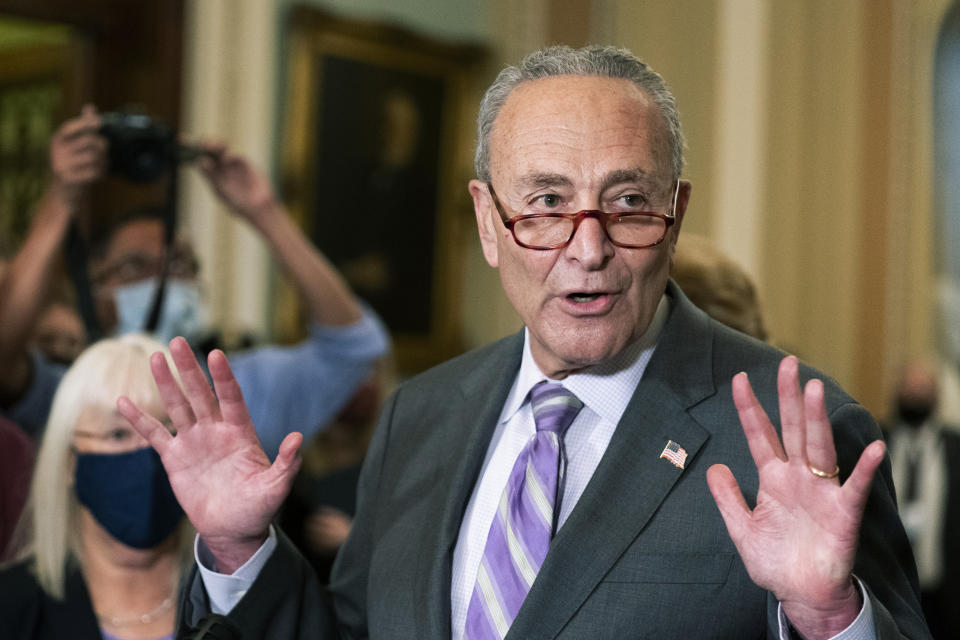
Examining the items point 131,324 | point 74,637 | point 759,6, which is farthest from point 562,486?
point 759,6

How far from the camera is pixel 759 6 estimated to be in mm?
6711

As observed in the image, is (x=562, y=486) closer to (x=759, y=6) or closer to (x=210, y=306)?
(x=210, y=306)

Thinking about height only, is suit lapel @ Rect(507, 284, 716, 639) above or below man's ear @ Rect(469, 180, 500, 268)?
below

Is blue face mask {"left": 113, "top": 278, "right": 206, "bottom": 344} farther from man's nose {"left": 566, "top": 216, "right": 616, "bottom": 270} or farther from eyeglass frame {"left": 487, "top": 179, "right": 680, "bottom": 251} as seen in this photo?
man's nose {"left": 566, "top": 216, "right": 616, "bottom": 270}

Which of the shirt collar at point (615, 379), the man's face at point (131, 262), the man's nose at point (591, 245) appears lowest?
the shirt collar at point (615, 379)

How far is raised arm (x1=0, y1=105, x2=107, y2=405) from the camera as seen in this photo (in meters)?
3.52

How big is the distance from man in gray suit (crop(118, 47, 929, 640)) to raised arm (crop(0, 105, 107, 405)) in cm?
176

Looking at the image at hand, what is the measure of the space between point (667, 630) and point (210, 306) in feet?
15.8

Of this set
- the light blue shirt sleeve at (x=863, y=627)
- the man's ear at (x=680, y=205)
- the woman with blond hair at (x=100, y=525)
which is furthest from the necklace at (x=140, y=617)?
the light blue shirt sleeve at (x=863, y=627)

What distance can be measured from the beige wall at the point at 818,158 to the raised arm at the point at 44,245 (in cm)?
277

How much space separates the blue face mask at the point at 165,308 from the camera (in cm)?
385

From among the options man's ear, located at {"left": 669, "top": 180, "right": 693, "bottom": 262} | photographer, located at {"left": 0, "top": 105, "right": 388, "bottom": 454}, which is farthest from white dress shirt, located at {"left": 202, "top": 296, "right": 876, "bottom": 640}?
photographer, located at {"left": 0, "top": 105, "right": 388, "bottom": 454}

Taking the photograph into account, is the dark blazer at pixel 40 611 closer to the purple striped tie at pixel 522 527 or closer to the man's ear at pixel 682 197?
the purple striped tie at pixel 522 527

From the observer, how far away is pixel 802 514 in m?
1.55
